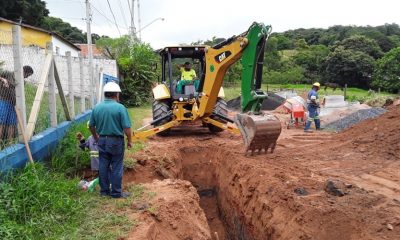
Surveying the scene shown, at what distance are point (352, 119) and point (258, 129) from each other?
26.5 ft

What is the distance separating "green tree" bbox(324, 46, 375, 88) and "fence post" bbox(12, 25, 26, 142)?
125 ft

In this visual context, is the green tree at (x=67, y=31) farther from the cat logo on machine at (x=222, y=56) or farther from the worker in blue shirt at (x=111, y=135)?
the worker in blue shirt at (x=111, y=135)

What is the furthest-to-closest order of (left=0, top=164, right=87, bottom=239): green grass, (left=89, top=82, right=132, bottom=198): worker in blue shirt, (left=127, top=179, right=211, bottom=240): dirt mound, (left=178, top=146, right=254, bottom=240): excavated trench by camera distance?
(left=178, top=146, right=254, bottom=240): excavated trench
(left=89, top=82, right=132, bottom=198): worker in blue shirt
(left=127, top=179, right=211, bottom=240): dirt mound
(left=0, top=164, right=87, bottom=239): green grass

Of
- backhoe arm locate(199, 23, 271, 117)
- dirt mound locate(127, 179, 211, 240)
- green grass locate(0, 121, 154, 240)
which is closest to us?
green grass locate(0, 121, 154, 240)

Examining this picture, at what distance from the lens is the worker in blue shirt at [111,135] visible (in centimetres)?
615

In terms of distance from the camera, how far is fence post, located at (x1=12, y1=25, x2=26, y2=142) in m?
6.05

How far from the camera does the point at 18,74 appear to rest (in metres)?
6.18

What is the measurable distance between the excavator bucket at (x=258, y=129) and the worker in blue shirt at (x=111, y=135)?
3.42m

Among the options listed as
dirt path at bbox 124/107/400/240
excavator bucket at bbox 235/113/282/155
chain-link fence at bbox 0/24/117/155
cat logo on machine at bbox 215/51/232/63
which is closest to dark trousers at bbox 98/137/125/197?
dirt path at bbox 124/107/400/240

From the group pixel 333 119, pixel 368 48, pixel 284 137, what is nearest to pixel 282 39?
pixel 368 48

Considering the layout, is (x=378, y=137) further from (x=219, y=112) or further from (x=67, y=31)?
(x=67, y=31)

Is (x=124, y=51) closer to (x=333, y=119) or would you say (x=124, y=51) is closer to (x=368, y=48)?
(x=333, y=119)

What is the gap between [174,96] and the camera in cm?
1225

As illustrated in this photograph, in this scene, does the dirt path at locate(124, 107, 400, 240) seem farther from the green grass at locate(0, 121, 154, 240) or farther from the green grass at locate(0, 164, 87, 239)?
the green grass at locate(0, 164, 87, 239)
